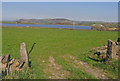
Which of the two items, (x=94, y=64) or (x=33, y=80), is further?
(x=94, y=64)

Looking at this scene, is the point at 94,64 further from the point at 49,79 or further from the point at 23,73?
the point at 23,73

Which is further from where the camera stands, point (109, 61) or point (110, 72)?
point (109, 61)

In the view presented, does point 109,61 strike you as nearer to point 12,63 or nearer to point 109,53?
point 109,53

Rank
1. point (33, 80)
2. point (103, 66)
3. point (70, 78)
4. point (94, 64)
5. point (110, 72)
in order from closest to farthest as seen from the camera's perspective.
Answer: point (33, 80), point (70, 78), point (110, 72), point (103, 66), point (94, 64)

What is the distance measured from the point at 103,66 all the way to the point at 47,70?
4.16 m

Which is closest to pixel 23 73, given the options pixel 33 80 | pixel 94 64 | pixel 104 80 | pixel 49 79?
pixel 33 80

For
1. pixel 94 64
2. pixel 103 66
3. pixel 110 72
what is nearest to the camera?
pixel 110 72

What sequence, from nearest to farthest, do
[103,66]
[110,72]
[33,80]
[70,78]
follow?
[33,80] → [70,78] → [110,72] → [103,66]

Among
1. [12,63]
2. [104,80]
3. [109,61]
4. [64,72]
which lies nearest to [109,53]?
[109,61]

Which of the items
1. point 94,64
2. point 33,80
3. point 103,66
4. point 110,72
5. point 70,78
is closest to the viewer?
point 33,80

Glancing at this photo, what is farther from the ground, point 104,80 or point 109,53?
point 109,53

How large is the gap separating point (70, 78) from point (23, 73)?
2.77m

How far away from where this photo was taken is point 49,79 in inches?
285

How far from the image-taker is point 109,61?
30.9 feet
